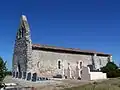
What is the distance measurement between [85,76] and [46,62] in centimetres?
833

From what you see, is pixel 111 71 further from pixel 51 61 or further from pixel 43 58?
pixel 43 58

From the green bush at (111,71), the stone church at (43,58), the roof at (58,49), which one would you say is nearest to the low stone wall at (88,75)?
the green bush at (111,71)

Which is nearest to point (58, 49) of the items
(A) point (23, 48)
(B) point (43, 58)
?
(B) point (43, 58)

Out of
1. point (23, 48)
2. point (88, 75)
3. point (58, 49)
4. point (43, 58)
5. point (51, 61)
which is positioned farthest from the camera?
point (58, 49)

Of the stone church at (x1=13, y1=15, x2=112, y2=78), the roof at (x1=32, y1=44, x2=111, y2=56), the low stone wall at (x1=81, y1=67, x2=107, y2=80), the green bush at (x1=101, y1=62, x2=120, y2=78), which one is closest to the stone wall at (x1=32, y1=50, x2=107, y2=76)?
the stone church at (x1=13, y1=15, x2=112, y2=78)

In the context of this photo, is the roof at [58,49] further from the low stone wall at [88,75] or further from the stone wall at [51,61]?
the low stone wall at [88,75]

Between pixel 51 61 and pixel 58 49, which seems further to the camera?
pixel 58 49

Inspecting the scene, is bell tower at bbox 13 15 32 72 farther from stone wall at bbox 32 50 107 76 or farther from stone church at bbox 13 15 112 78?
stone wall at bbox 32 50 107 76

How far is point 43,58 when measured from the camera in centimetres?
4491

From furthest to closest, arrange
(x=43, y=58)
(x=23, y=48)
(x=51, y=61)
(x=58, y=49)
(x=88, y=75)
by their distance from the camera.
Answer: (x=58, y=49)
(x=51, y=61)
(x=23, y=48)
(x=43, y=58)
(x=88, y=75)

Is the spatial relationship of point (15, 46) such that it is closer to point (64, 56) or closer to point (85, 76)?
point (64, 56)

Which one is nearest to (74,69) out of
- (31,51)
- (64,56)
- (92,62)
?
(64,56)

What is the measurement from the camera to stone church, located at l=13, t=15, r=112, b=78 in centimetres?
4373

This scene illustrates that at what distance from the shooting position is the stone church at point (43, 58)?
143ft
